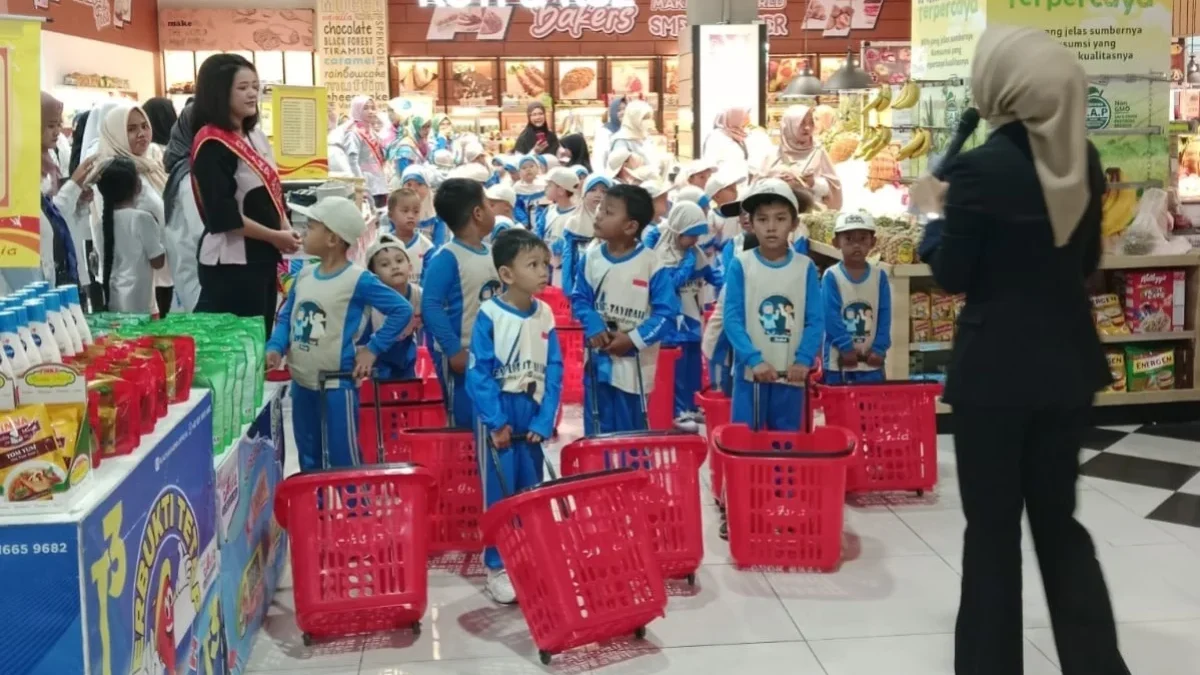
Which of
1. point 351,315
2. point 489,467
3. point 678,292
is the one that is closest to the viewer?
point 489,467

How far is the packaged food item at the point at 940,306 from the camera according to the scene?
221 inches

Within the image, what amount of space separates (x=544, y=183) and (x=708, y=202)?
2.78 metres

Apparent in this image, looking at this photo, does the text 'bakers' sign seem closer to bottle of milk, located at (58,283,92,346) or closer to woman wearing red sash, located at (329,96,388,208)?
woman wearing red sash, located at (329,96,388,208)

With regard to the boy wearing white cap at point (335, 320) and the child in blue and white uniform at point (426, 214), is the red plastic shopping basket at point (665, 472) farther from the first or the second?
the child in blue and white uniform at point (426, 214)

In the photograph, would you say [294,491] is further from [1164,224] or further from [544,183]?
[544,183]

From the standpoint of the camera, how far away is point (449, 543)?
4.01 metres

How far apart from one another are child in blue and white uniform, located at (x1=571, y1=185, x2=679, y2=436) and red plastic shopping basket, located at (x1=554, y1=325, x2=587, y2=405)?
135 cm

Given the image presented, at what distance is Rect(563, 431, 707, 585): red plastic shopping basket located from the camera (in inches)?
144

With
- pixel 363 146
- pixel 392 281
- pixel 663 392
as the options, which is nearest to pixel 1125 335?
pixel 663 392

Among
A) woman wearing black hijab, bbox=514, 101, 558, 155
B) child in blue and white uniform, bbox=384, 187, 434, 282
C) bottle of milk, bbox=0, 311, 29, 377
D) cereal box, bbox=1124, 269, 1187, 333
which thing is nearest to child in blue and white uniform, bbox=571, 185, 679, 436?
child in blue and white uniform, bbox=384, 187, 434, 282

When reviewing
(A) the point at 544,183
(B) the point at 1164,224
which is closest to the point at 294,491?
(B) the point at 1164,224

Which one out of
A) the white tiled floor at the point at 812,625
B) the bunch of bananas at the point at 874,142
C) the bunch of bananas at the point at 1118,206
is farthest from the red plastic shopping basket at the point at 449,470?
the bunch of bananas at the point at 874,142

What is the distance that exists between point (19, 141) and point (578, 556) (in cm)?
165

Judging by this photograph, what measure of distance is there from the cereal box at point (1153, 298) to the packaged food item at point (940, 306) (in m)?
0.92
